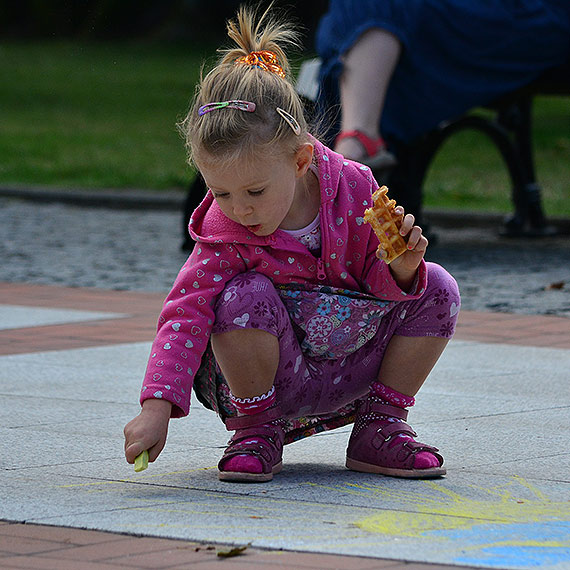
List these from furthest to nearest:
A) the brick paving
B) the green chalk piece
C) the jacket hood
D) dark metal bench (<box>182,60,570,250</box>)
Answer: dark metal bench (<box>182,60,570,250</box>) → the jacket hood → the green chalk piece → the brick paving

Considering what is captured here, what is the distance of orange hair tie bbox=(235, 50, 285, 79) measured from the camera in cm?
300

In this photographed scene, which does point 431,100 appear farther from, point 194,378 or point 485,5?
point 194,378

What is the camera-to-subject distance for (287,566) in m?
2.27

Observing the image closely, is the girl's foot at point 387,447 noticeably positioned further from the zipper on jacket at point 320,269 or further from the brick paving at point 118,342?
the brick paving at point 118,342

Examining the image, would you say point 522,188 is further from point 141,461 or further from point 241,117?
point 141,461

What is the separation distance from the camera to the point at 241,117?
112 inches

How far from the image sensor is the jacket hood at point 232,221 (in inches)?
117

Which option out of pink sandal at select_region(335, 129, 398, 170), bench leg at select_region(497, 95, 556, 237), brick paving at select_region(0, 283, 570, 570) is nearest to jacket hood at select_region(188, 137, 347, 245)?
brick paving at select_region(0, 283, 570, 570)

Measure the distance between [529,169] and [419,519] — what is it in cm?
668

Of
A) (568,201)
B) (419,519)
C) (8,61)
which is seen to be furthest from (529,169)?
(8,61)

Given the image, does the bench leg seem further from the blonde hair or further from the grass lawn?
the blonde hair

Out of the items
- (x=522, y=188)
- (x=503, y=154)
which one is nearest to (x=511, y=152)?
(x=503, y=154)

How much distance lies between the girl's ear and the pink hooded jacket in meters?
0.08

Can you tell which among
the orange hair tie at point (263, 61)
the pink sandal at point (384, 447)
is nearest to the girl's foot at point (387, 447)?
the pink sandal at point (384, 447)
